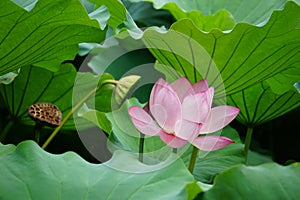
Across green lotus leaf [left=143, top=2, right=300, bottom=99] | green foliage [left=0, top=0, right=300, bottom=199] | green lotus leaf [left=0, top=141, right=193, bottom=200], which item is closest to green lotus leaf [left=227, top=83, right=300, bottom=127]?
green foliage [left=0, top=0, right=300, bottom=199]

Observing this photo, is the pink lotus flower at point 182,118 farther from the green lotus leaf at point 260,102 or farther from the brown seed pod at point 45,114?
the green lotus leaf at point 260,102

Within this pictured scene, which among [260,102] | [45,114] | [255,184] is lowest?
[260,102]

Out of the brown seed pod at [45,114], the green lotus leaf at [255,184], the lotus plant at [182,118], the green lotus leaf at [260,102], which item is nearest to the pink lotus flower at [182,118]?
the lotus plant at [182,118]

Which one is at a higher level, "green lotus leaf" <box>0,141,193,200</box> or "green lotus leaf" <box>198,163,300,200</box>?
"green lotus leaf" <box>198,163,300,200</box>

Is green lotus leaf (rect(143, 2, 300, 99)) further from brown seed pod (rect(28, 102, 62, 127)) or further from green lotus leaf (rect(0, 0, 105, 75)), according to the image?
brown seed pod (rect(28, 102, 62, 127))

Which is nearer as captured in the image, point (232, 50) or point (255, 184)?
point (255, 184)

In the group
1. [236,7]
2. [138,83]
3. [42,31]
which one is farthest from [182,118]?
[236,7]

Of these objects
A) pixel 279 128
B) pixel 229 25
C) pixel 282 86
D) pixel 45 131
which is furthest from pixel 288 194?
pixel 279 128

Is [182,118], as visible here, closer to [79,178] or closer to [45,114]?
[79,178]
